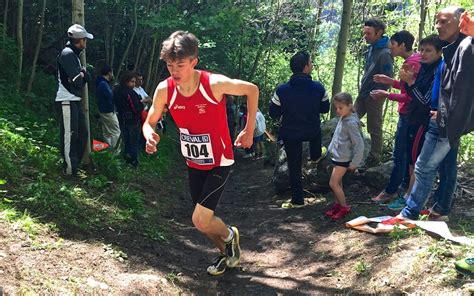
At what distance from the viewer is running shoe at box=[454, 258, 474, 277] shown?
10.7ft

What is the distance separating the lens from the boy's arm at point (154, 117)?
12.8ft

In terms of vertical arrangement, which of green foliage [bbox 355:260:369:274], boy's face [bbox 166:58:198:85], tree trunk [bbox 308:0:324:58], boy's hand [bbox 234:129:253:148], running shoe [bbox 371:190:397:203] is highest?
tree trunk [bbox 308:0:324:58]

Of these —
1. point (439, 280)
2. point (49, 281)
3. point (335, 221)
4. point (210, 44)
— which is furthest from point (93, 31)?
point (439, 280)

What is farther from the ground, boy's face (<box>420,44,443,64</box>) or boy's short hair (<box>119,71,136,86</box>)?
boy's face (<box>420,44,443,64</box>)

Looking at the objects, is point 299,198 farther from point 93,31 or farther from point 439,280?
point 93,31

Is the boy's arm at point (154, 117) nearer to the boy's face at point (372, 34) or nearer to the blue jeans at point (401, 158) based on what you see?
the blue jeans at point (401, 158)

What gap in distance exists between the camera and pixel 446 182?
15.8 ft

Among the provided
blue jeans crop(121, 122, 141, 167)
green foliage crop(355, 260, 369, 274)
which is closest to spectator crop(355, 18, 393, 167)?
green foliage crop(355, 260, 369, 274)

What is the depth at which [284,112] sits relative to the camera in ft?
22.2

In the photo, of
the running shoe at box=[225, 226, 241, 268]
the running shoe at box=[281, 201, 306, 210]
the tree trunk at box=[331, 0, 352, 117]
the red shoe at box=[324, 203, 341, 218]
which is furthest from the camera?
the tree trunk at box=[331, 0, 352, 117]

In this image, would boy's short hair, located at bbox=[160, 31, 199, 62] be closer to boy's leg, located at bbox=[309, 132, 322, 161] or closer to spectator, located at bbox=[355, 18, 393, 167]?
boy's leg, located at bbox=[309, 132, 322, 161]

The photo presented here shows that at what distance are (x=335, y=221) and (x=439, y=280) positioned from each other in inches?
98.6

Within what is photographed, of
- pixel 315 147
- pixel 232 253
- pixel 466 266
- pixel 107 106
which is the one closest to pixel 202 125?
pixel 232 253

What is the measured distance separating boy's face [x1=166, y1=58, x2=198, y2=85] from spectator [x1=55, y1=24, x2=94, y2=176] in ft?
9.73
